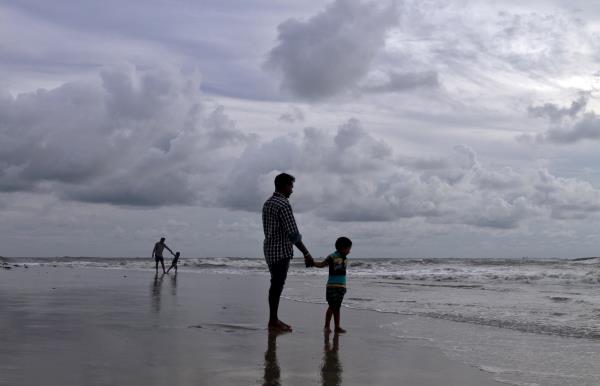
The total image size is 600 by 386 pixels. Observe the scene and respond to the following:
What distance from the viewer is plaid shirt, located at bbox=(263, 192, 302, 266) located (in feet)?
25.6

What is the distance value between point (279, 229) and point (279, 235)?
78mm

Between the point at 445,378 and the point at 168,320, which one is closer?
the point at 445,378

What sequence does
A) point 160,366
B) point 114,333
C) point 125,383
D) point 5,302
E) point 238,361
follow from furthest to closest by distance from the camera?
point 5,302 < point 114,333 < point 238,361 < point 160,366 < point 125,383

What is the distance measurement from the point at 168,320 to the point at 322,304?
489 centimetres

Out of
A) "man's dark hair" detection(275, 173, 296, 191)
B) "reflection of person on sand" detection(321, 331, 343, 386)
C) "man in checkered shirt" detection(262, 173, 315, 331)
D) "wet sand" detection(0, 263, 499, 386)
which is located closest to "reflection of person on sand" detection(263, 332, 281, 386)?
"wet sand" detection(0, 263, 499, 386)

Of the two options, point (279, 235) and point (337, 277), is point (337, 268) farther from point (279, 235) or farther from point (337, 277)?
point (279, 235)

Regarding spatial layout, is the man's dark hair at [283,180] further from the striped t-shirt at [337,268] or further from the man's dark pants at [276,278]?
the striped t-shirt at [337,268]

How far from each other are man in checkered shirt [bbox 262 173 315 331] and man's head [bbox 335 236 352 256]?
27.5 inches

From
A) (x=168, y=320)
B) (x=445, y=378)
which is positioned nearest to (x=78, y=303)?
(x=168, y=320)

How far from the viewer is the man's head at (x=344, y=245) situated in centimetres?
833

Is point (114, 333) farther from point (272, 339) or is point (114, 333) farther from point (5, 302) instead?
point (5, 302)

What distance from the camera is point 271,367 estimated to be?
5500 millimetres

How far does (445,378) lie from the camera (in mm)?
5414

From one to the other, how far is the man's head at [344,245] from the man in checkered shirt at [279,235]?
698 millimetres
